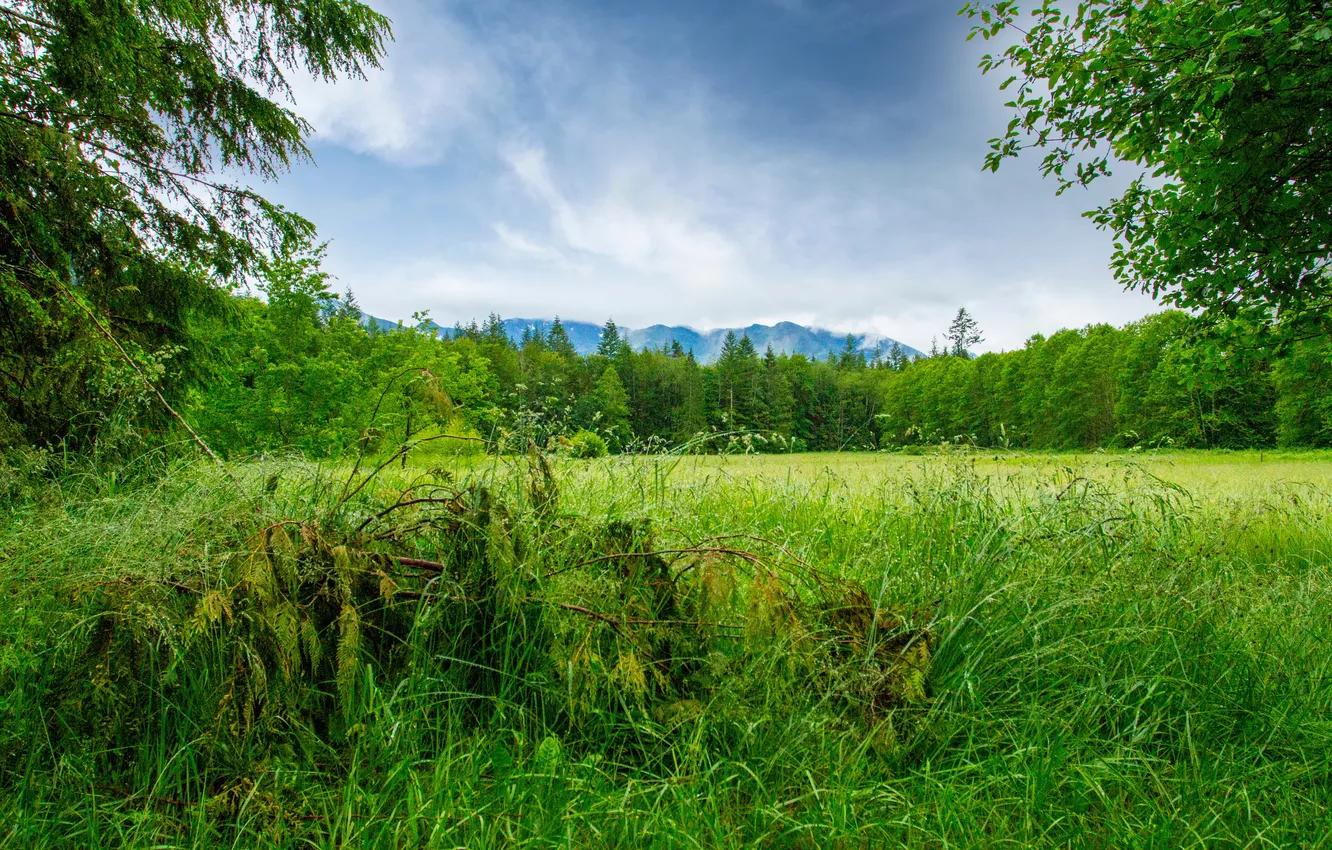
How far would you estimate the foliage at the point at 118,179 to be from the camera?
3.72 m

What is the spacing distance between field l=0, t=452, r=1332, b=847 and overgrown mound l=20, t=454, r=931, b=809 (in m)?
0.01

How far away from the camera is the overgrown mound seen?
154 cm

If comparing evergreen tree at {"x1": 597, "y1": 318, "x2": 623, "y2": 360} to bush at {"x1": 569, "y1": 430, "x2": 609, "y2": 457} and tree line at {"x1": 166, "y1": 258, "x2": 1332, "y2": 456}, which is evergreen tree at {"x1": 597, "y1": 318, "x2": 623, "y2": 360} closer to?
tree line at {"x1": 166, "y1": 258, "x2": 1332, "y2": 456}

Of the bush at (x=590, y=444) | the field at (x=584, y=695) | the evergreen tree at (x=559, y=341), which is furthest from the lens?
the evergreen tree at (x=559, y=341)

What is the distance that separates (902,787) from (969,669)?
554 millimetres

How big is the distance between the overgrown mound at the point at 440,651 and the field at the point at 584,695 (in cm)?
1

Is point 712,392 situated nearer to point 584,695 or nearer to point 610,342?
point 610,342

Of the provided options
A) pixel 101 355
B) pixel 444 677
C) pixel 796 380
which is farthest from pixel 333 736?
pixel 796 380

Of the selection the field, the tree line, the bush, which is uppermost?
A: the tree line

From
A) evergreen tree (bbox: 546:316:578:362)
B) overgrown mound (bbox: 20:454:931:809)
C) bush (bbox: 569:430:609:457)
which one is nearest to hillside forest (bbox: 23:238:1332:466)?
bush (bbox: 569:430:609:457)

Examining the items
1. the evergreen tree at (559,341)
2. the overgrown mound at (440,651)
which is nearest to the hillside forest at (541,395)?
the overgrown mound at (440,651)

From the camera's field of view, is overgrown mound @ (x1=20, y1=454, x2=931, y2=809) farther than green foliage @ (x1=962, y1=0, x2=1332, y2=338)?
No

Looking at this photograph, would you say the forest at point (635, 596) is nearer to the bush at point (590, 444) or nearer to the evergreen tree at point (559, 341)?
the bush at point (590, 444)

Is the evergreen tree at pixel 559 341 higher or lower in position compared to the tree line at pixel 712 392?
higher
